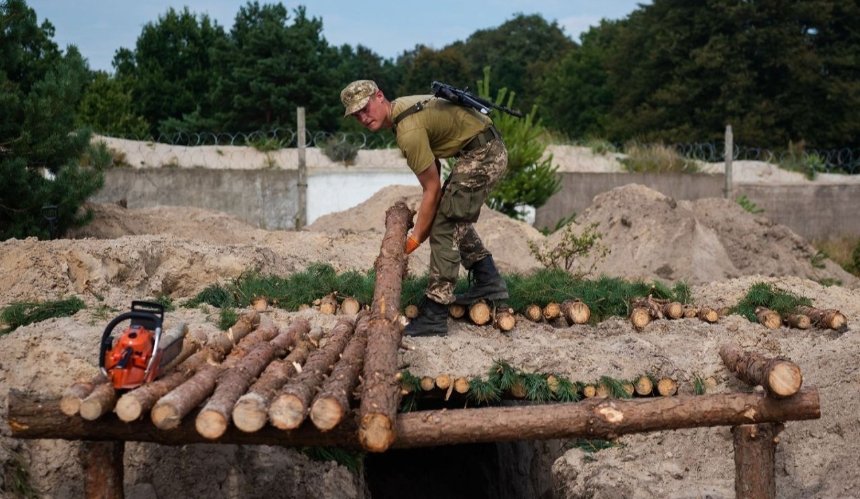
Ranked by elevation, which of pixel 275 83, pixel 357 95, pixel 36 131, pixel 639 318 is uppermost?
pixel 275 83

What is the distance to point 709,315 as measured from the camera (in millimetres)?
8805

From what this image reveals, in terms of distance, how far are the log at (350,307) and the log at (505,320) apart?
3.93 ft

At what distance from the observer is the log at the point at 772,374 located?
17.3 feet

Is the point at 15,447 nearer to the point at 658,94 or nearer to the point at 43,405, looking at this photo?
the point at 43,405

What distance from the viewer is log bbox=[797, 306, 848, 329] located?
8637 millimetres

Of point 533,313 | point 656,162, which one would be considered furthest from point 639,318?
point 656,162

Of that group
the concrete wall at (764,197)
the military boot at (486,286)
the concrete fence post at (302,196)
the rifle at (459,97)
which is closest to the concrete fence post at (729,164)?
the concrete wall at (764,197)

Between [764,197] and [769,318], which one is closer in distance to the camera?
[769,318]

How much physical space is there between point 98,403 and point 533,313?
4.58 metres

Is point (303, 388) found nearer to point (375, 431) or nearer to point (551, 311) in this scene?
point (375, 431)

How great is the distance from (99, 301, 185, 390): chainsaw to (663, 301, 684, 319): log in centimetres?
499

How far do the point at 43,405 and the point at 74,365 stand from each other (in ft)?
5.91

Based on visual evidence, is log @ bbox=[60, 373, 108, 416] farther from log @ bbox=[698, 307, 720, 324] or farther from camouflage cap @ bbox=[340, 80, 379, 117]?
log @ bbox=[698, 307, 720, 324]

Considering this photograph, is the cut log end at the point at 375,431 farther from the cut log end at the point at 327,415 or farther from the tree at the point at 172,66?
A: the tree at the point at 172,66
